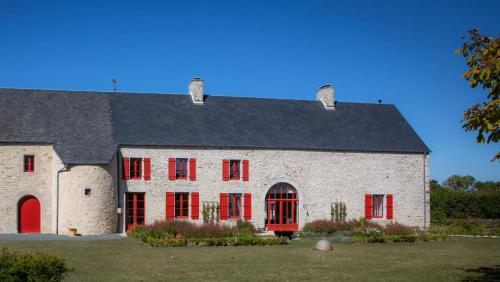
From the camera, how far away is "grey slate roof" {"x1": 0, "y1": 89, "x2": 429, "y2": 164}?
2778 cm

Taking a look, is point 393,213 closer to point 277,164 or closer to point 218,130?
point 277,164

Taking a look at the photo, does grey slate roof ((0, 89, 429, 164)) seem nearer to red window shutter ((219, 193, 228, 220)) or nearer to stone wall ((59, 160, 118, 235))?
stone wall ((59, 160, 118, 235))

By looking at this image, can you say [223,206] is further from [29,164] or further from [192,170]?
[29,164]

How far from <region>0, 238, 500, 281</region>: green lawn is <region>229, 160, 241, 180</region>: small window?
25.1 ft

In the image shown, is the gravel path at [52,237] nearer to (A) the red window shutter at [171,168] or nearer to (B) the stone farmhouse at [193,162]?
(B) the stone farmhouse at [193,162]

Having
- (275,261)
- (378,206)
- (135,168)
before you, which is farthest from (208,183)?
(275,261)

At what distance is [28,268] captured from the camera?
9352mm


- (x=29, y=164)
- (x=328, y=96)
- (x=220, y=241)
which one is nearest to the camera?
(x=220, y=241)

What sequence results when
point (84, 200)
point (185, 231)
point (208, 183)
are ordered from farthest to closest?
point (208, 183), point (84, 200), point (185, 231)

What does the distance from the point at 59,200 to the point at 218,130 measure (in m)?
8.35

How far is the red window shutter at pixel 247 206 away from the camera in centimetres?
2925

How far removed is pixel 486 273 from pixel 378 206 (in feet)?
56.0

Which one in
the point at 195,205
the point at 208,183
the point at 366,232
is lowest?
the point at 366,232

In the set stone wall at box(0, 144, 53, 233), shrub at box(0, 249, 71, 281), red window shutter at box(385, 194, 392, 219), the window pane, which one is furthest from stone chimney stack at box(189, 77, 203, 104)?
shrub at box(0, 249, 71, 281)
